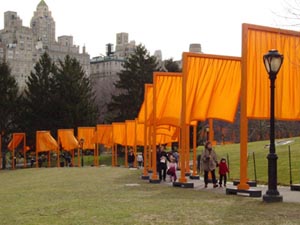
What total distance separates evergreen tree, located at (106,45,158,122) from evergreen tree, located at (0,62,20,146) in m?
13.0

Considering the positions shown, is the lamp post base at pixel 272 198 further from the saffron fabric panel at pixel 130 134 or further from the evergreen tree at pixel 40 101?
the evergreen tree at pixel 40 101

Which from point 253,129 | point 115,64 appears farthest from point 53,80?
point 115,64

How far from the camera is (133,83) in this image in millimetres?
72250

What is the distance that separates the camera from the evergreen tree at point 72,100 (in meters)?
70.1

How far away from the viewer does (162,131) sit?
36.2m

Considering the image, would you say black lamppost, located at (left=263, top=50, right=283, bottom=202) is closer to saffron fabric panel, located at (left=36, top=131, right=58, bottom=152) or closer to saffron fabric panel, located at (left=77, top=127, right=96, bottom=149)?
saffron fabric panel, located at (left=36, top=131, right=58, bottom=152)

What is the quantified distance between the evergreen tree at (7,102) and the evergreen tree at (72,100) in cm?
579

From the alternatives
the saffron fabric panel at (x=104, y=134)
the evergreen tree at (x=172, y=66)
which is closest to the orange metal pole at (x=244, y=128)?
the saffron fabric panel at (x=104, y=134)

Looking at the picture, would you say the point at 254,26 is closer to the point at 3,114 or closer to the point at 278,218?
the point at 278,218

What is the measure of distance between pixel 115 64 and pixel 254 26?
582 ft

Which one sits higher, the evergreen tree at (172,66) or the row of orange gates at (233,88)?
the evergreen tree at (172,66)

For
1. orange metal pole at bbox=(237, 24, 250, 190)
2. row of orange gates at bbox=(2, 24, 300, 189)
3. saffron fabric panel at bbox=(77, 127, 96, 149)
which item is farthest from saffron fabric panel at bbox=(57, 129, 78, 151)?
orange metal pole at bbox=(237, 24, 250, 190)

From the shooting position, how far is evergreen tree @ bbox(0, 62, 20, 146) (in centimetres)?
6656

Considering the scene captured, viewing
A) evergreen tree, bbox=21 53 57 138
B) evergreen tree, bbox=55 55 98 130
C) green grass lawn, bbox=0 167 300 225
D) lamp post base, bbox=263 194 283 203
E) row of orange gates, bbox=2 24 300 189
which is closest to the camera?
green grass lawn, bbox=0 167 300 225
